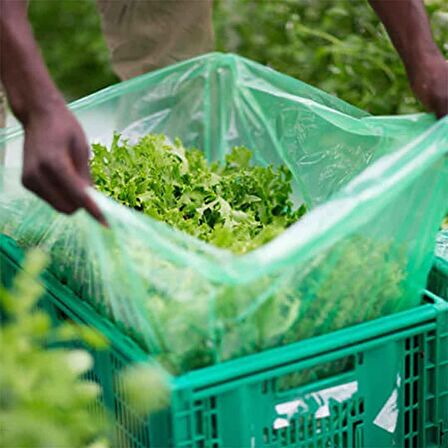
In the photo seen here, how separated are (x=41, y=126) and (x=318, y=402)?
0.68 metres

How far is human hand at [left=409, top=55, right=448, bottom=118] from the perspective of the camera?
189 cm

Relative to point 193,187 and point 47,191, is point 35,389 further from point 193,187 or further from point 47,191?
point 193,187

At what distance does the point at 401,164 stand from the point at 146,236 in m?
0.47

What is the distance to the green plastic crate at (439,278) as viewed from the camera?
2.02 m

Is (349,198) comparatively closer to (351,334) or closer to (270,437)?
(351,334)

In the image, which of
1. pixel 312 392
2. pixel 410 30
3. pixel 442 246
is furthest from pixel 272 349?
pixel 410 30

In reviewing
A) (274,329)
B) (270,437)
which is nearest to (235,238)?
(274,329)

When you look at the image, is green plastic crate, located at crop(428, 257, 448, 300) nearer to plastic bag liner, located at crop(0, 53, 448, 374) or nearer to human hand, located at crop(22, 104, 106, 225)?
plastic bag liner, located at crop(0, 53, 448, 374)

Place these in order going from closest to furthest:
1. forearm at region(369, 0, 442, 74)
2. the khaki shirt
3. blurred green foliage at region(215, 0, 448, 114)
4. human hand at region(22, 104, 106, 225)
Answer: human hand at region(22, 104, 106, 225) → forearm at region(369, 0, 442, 74) → the khaki shirt → blurred green foliage at region(215, 0, 448, 114)

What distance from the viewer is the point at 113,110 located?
2.52 m

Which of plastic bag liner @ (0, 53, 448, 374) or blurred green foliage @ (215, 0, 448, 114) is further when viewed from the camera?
blurred green foliage @ (215, 0, 448, 114)

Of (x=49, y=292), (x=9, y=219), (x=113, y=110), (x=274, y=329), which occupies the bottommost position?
(x=274, y=329)

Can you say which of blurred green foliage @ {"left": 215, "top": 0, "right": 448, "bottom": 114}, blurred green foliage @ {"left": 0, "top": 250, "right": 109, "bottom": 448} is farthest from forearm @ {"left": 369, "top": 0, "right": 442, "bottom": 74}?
blurred green foliage @ {"left": 215, "top": 0, "right": 448, "bottom": 114}

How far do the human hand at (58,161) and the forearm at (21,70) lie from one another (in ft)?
0.07
